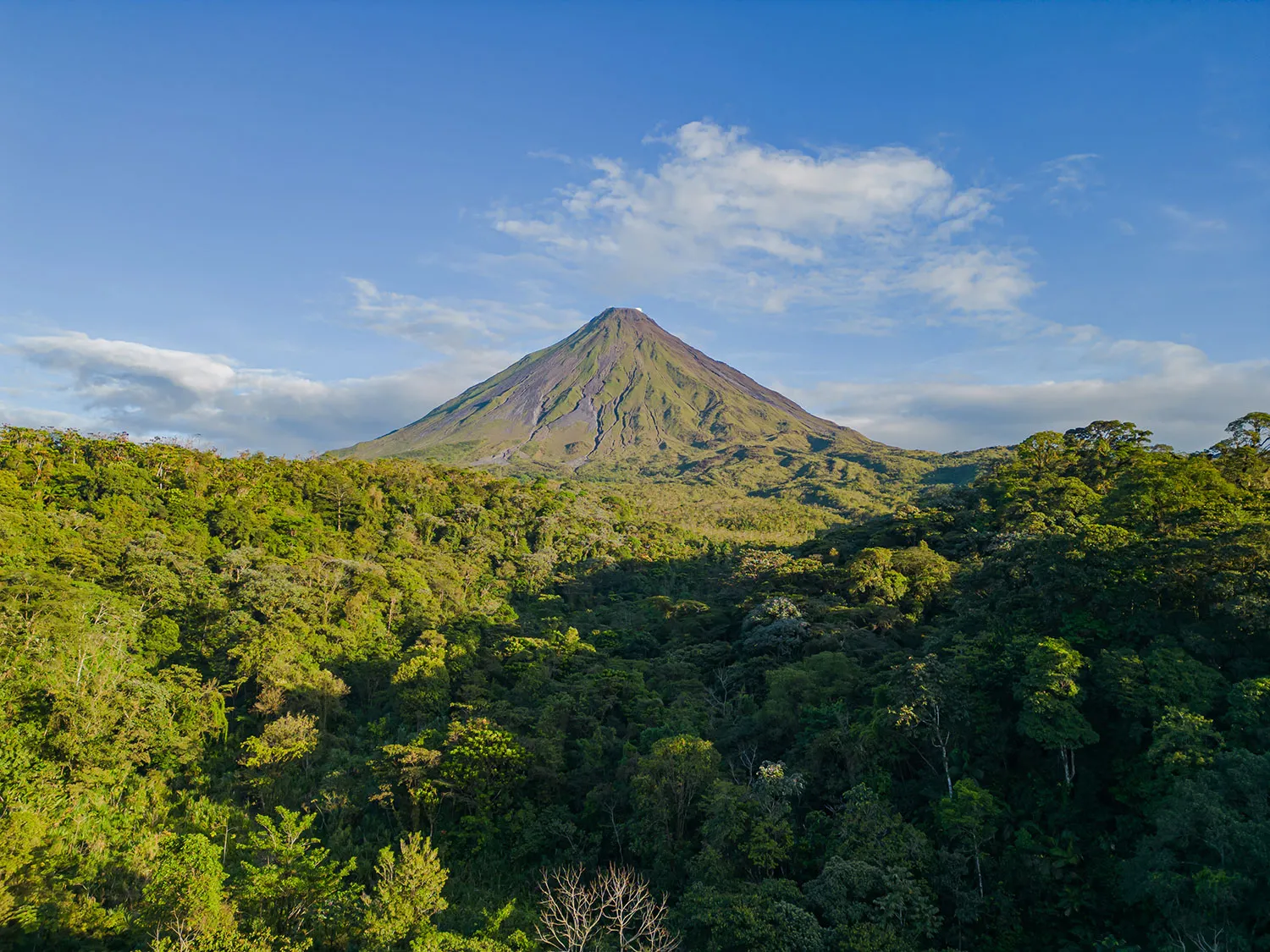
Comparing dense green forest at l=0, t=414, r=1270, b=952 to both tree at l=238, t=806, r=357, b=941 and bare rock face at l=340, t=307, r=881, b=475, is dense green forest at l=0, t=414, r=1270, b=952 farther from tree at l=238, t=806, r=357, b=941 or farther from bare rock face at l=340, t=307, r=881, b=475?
bare rock face at l=340, t=307, r=881, b=475

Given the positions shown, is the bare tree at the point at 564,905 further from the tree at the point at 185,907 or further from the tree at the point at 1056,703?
the tree at the point at 1056,703

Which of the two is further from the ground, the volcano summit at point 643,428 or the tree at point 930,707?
the volcano summit at point 643,428

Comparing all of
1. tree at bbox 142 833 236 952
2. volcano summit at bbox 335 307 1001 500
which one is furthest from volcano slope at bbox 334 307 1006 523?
tree at bbox 142 833 236 952

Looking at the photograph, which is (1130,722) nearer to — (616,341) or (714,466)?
(714,466)

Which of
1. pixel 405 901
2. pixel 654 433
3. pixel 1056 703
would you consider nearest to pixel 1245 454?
pixel 1056 703

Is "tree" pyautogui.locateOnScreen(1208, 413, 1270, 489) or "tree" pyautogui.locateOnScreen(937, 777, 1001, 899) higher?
"tree" pyautogui.locateOnScreen(1208, 413, 1270, 489)

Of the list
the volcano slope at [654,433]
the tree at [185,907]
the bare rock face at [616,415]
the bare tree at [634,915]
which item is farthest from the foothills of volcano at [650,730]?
the bare rock face at [616,415]
